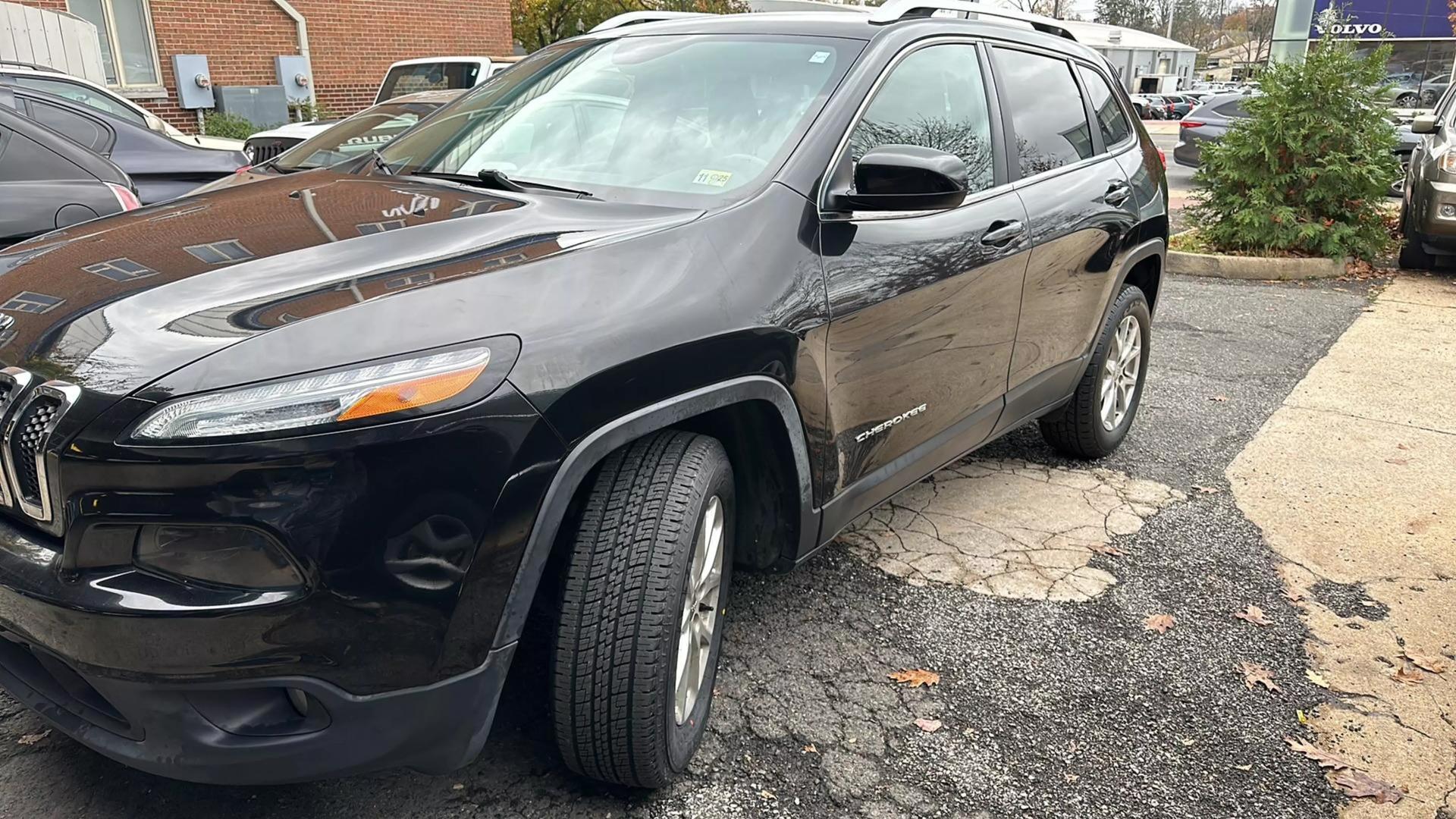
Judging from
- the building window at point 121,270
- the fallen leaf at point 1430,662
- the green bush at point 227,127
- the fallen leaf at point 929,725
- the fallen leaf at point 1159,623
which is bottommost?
the fallen leaf at point 1430,662

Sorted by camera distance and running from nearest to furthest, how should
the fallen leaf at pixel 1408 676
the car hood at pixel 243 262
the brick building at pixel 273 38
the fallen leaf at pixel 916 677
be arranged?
the car hood at pixel 243 262 < the fallen leaf at pixel 916 677 < the fallen leaf at pixel 1408 676 < the brick building at pixel 273 38

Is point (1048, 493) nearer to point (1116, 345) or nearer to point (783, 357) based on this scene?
point (1116, 345)

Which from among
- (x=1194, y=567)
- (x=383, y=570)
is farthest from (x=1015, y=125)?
(x=383, y=570)

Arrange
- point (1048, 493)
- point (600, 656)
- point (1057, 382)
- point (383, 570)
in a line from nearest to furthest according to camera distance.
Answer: point (383, 570) < point (600, 656) < point (1057, 382) < point (1048, 493)

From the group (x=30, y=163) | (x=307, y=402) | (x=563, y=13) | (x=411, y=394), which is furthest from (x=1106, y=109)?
(x=563, y=13)

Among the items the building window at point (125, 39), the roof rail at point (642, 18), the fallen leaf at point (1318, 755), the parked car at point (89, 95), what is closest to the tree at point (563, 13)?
the building window at point (125, 39)

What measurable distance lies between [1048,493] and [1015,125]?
5.01 ft

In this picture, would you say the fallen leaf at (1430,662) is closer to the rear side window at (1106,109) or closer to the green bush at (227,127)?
the rear side window at (1106,109)

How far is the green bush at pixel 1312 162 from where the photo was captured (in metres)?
8.90

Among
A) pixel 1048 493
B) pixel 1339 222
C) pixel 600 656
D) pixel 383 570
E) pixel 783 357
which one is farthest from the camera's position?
pixel 1339 222

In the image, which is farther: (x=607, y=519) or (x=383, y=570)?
(x=607, y=519)

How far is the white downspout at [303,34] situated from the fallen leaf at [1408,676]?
15.0 m

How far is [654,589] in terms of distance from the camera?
7.27ft

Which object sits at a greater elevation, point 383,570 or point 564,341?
point 564,341
